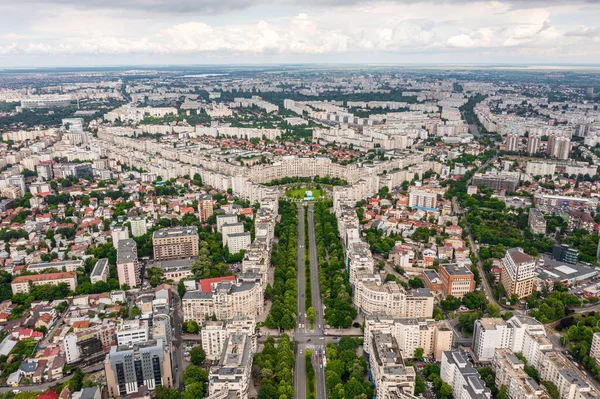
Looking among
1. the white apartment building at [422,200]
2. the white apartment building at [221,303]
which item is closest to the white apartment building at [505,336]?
the white apartment building at [221,303]

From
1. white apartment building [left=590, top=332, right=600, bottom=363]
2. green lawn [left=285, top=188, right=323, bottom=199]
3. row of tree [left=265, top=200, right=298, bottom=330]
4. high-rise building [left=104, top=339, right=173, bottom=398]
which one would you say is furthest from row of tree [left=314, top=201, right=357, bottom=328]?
white apartment building [left=590, top=332, right=600, bottom=363]

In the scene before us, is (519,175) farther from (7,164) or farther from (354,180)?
(7,164)

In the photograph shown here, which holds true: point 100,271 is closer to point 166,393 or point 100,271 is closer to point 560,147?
point 166,393

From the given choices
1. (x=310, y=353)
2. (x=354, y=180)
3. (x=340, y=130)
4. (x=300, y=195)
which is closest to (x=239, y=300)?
(x=310, y=353)

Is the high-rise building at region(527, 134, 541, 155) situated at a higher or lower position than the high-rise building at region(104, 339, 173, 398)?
higher

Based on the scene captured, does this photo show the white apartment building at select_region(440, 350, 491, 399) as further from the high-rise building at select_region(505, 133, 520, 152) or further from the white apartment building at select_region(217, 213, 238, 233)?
the high-rise building at select_region(505, 133, 520, 152)
